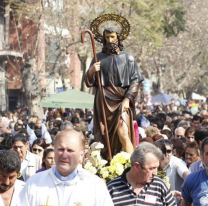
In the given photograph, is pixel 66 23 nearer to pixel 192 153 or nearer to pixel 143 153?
pixel 192 153

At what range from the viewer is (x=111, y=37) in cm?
922

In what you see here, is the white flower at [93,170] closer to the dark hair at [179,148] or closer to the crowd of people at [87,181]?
the crowd of people at [87,181]

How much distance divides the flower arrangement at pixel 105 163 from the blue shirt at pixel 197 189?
109cm

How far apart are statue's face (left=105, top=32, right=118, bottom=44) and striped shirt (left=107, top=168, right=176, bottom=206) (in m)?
3.28

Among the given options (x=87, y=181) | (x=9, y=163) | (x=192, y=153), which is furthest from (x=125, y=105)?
(x=87, y=181)

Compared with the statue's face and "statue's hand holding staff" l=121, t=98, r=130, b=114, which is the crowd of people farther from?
the statue's face

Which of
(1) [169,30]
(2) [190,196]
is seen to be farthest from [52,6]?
(2) [190,196]

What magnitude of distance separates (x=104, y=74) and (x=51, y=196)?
14.2ft

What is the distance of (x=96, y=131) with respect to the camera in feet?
31.1

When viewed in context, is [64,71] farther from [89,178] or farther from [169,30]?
[89,178]

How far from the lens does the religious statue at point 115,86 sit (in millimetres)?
9258

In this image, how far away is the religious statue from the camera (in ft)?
30.4

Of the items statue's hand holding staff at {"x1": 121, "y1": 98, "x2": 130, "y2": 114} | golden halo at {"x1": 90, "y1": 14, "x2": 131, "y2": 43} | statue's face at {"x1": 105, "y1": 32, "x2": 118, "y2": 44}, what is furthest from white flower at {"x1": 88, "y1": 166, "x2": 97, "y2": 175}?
golden halo at {"x1": 90, "y1": 14, "x2": 131, "y2": 43}

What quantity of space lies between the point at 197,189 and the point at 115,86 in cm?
290
